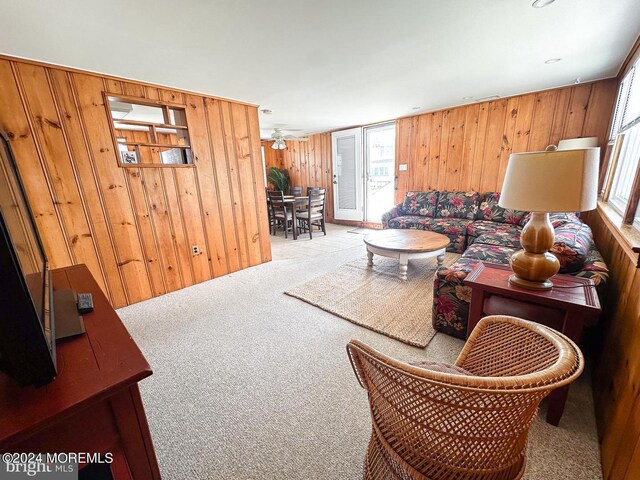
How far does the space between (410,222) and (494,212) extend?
3.79ft

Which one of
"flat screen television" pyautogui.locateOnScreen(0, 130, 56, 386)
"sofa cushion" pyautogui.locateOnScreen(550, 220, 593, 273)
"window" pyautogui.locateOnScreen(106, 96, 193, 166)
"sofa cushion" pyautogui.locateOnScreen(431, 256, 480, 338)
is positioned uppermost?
"window" pyautogui.locateOnScreen(106, 96, 193, 166)

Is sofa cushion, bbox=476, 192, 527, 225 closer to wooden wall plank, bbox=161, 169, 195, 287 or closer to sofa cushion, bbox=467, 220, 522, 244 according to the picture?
sofa cushion, bbox=467, 220, 522, 244

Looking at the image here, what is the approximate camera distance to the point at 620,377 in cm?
111

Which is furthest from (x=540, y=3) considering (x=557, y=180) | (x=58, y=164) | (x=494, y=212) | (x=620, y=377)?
(x=58, y=164)

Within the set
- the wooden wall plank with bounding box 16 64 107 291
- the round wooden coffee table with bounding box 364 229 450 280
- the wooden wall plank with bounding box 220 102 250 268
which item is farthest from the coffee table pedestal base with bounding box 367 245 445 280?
the wooden wall plank with bounding box 16 64 107 291

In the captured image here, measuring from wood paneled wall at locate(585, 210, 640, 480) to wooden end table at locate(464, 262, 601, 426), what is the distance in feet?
0.37

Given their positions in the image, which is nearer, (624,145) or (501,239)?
(624,145)

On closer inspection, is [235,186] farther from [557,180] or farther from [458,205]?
[458,205]

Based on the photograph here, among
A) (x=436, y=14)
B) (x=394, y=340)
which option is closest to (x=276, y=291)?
(x=394, y=340)

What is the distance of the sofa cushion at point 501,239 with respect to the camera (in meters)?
2.92

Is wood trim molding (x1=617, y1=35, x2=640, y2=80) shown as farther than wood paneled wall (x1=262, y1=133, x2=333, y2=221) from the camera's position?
No

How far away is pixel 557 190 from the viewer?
44.3 inches

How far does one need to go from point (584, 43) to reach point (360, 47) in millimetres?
1867

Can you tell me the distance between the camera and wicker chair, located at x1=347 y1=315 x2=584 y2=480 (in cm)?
60
